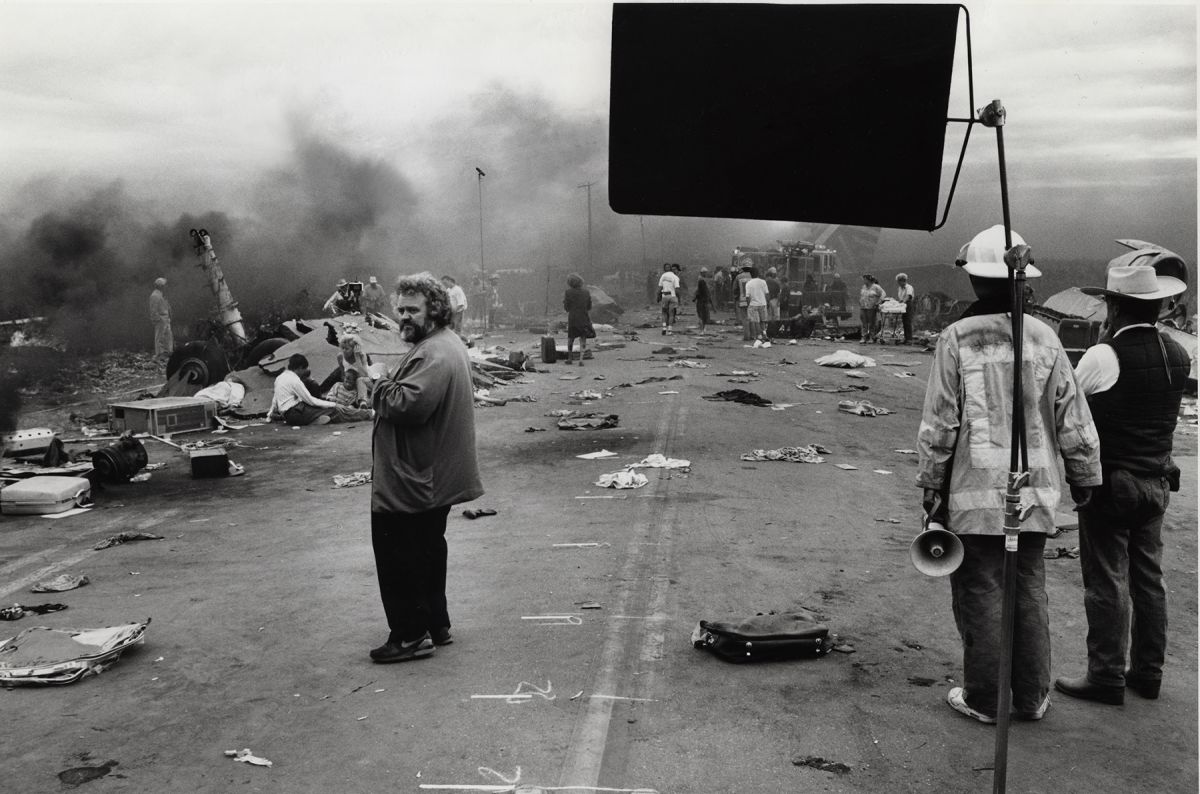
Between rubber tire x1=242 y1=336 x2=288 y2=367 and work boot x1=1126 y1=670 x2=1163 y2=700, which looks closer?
Answer: work boot x1=1126 y1=670 x2=1163 y2=700

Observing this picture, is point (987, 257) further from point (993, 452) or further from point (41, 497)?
point (41, 497)

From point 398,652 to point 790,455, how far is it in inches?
243

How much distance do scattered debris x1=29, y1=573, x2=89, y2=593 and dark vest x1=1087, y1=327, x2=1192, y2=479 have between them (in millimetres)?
6008

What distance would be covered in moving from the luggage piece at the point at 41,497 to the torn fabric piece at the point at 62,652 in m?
3.94

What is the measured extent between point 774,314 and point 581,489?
67.9 feet

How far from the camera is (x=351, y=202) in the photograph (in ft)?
103

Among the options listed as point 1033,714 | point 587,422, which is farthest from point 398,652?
point 587,422

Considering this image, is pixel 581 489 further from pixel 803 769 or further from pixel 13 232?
pixel 13 232

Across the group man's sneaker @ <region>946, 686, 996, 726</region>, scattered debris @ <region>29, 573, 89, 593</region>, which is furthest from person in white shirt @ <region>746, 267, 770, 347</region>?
man's sneaker @ <region>946, 686, 996, 726</region>

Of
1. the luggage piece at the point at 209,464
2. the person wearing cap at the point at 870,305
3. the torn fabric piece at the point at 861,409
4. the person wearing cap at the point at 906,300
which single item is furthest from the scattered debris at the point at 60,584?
the person wearing cap at the point at 906,300

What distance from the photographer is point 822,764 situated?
3.62 meters

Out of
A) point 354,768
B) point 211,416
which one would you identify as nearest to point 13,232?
point 211,416

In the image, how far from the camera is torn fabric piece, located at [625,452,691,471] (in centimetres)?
951

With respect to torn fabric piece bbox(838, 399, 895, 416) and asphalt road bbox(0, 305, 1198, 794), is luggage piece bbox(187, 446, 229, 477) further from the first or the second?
torn fabric piece bbox(838, 399, 895, 416)
